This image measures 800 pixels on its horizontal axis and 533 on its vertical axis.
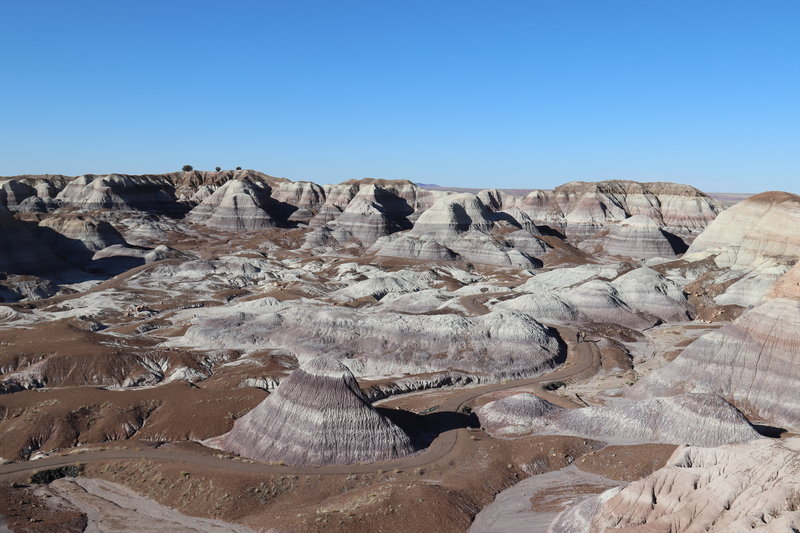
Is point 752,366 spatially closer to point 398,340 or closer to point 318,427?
point 398,340

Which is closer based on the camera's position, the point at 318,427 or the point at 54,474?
the point at 54,474

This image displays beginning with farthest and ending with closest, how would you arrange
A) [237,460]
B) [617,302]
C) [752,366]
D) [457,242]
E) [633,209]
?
1. [633,209]
2. [457,242]
3. [617,302]
4. [752,366]
5. [237,460]

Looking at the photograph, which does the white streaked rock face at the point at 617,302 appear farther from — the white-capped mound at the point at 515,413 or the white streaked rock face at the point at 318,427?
the white streaked rock face at the point at 318,427

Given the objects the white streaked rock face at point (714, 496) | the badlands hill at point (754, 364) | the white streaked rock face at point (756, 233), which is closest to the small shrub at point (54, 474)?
the white streaked rock face at point (714, 496)

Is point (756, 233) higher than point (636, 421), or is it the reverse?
point (756, 233)

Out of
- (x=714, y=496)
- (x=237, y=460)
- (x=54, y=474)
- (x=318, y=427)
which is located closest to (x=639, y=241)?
(x=318, y=427)

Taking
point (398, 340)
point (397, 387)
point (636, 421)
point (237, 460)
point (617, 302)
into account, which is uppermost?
point (617, 302)

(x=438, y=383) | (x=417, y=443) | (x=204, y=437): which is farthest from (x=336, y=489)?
(x=438, y=383)

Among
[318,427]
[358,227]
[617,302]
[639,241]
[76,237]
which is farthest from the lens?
[358,227]
